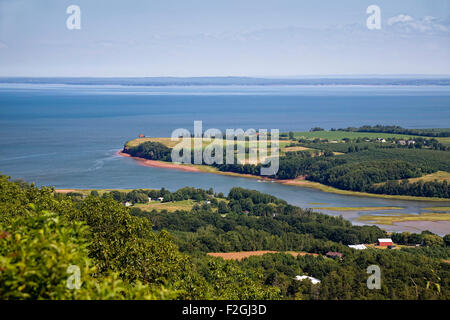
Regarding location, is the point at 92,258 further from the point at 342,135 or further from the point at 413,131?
the point at 413,131

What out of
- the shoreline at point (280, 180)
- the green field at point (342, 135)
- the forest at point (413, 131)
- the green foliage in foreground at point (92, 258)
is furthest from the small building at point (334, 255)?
the forest at point (413, 131)

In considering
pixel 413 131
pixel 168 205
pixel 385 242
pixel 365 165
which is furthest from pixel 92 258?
pixel 413 131

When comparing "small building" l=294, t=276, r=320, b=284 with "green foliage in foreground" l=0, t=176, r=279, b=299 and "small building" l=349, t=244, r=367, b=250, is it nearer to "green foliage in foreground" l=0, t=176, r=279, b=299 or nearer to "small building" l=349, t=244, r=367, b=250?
"green foliage in foreground" l=0, t=176, r=279, b=299

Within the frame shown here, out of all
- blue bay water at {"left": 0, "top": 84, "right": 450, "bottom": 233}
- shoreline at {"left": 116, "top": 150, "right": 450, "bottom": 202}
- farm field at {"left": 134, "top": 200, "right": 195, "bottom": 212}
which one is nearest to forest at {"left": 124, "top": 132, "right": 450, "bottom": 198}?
shoreline at {"left": 116, "top": 150, "right": 450, "bottom": 202}

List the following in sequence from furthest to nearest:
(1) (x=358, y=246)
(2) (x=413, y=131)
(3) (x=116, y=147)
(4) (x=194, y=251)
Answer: (2) (x=413, y=131)
(3) (x=116, y=147)
(1) (x=358, y=246)
(4) (x=194, y=251)

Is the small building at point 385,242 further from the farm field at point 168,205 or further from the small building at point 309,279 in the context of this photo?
the farm field at point 168,205

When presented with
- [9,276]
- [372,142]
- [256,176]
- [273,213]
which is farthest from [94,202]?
[372,142]

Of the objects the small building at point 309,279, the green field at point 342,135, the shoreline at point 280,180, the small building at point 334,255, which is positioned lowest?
the shoreline at point 280,180
